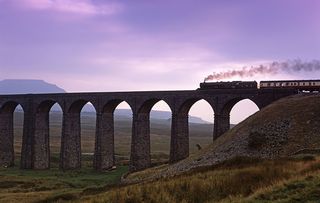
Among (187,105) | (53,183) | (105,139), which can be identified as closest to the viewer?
(53,183)

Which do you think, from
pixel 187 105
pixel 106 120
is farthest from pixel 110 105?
pixel 187 105

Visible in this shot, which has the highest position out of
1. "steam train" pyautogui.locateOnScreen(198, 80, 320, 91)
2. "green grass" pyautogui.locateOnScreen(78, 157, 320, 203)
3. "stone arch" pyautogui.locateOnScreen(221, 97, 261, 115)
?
"steam train" pyautogui.locateOnScreen(198, 80, 320, 91)

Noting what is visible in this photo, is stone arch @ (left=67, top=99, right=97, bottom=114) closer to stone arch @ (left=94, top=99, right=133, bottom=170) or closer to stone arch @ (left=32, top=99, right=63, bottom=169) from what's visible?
stone arch @ (left=32, top=99, right=63, bottom=169)

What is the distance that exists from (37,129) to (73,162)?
32.2 ft

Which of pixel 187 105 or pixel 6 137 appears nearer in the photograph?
pixel 187 105

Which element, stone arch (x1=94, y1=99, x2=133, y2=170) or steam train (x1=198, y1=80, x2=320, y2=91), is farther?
stone arch (x1=94, y1=99, x2=133, y2=170)

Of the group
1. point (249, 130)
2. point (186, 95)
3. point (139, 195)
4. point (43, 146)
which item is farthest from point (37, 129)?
point (139, 195)

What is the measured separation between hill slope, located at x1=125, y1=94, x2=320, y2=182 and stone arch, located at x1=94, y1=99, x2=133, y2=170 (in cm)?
2222

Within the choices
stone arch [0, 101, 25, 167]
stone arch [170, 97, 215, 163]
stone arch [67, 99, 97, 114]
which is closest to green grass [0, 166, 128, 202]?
stone arch [170, 97, 215, 163]

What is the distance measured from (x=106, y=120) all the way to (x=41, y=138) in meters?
14.0

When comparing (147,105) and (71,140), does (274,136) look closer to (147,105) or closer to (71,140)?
(147,105)

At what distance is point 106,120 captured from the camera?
6438cm

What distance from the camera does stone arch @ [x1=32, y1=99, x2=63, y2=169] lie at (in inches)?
2749

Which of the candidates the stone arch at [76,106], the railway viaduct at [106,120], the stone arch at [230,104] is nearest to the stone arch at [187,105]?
the railway viaduct at [106,120]
